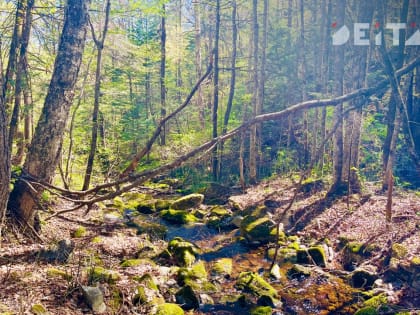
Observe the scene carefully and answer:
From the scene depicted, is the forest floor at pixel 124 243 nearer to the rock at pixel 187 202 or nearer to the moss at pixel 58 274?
the moss at pixel 58 274

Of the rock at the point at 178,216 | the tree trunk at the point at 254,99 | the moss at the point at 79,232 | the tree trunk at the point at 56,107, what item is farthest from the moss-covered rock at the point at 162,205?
the tree trunk at the point at 56,107

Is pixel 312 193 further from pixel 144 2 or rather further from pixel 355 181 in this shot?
pixel 144 2

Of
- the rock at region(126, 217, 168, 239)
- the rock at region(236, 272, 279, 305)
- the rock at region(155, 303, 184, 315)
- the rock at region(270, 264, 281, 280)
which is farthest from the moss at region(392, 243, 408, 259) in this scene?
the rock at region(126, 217, 168, 239)

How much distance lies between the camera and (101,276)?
223 inches

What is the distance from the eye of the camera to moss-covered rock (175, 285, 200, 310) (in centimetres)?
632

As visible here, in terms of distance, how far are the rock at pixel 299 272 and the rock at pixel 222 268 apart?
1367 mm

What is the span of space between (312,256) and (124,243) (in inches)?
180

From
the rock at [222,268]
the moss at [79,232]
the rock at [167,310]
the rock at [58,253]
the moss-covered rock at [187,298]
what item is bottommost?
the rock at [222,268]

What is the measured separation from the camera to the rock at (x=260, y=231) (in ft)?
32.8

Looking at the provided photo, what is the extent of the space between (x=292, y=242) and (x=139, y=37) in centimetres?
1860

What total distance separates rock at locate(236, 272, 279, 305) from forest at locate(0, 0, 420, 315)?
0.03 m

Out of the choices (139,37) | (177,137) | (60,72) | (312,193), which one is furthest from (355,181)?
(139,37)

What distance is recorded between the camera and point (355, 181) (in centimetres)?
1222

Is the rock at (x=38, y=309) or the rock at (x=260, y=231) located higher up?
the rock at (x=38, y=309)
